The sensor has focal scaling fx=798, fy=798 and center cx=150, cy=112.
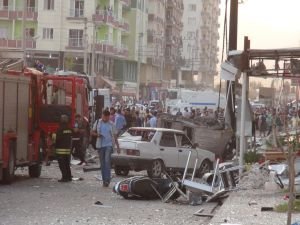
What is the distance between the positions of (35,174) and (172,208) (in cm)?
683

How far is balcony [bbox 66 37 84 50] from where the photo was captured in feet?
264

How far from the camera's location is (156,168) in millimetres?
21516

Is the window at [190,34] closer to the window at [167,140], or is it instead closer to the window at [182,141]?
the window at [182,141]

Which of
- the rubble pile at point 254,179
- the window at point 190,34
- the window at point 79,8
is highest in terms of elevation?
the window at point 190,34

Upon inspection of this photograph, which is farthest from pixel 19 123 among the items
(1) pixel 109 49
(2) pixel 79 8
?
(1) pixel 109 49

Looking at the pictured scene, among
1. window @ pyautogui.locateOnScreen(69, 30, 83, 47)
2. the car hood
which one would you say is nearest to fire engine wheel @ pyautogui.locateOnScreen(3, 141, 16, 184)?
the car hood

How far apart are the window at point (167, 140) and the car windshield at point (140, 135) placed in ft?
1.03

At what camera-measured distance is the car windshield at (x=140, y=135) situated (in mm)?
21969

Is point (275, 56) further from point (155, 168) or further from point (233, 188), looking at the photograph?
point (155, 168)

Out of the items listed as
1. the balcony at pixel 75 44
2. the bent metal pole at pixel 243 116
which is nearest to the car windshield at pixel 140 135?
the bent metal pole at pixel 243 116

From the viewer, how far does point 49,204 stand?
580 inches

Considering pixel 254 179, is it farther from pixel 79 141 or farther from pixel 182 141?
pixel 79 141

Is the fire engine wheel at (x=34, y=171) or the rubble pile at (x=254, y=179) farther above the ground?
the rubble pile at (x=254, y=179)

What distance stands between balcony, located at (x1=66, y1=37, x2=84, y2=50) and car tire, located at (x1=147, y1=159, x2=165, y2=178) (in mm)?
59506
